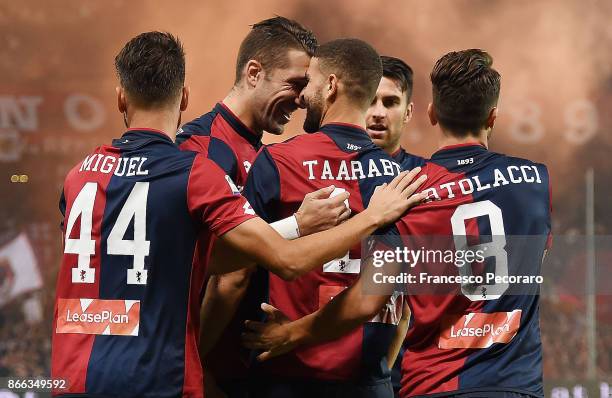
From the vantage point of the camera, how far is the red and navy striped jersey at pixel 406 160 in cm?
546

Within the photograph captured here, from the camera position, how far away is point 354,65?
13.1 feet

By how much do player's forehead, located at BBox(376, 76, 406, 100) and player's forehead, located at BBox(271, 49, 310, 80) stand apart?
1.13 m

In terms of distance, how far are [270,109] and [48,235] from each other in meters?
12.9

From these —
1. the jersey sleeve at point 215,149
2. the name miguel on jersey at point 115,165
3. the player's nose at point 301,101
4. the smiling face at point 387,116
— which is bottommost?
the name miguel on jersey at point 115,165

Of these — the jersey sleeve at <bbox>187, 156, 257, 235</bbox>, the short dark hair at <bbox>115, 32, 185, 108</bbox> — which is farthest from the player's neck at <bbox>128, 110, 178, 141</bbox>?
the jersey sleeve at <bbox>187, 156, 257, 235</bbox>

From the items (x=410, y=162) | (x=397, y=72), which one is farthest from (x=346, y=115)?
(x=397, y=72)

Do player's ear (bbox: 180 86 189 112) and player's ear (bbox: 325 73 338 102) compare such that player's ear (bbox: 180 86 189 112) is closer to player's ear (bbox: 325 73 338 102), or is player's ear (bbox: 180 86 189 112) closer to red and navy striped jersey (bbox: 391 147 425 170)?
player's ear (bbox: 325 73 338 102)

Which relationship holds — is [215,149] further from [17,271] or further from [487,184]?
[17,271]

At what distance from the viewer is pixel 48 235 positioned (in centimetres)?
1672

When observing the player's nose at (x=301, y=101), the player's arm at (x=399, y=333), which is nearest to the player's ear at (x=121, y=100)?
the player's nose at (x=301, y=101)

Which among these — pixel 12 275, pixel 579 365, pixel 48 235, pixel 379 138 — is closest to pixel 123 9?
pixel 48 235

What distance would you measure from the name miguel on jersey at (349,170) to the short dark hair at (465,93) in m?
0.31

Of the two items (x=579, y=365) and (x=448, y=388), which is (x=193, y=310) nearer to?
(x=448, y=388)

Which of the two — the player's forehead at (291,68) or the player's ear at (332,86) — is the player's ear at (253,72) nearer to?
the player's forehead at (291,68)
